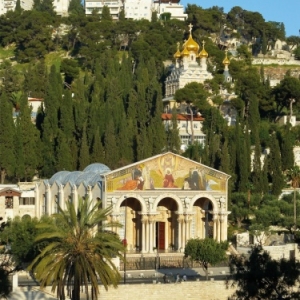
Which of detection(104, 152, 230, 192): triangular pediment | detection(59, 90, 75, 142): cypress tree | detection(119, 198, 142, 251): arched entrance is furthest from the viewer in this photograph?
detection(59, 90, 75, 142): cypress tree

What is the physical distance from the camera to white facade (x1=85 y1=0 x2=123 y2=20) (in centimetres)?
15400

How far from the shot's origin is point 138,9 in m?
152

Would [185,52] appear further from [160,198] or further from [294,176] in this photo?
[160,198]

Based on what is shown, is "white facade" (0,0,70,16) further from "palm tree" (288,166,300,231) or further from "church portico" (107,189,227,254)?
"church portico" (107,189,227,254)

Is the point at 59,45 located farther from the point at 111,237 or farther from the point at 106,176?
the point at 111,237

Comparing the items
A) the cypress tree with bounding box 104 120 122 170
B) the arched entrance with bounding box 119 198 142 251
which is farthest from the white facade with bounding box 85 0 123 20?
the arched entrance with bounding box 119 198 142 251

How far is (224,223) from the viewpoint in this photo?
6956 centimetres

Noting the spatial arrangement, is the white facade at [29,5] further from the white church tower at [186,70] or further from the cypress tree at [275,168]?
the cypress tree at [275,168]

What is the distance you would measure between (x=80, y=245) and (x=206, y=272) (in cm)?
1367

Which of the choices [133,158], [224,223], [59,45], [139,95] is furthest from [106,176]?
[59,45]

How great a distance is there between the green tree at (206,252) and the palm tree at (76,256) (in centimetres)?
1160

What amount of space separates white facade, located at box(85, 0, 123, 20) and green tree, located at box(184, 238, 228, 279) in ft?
304

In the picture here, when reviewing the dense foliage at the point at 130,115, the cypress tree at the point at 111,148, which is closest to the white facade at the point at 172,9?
the dense foliage at the point at 130,115

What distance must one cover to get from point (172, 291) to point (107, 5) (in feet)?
343
